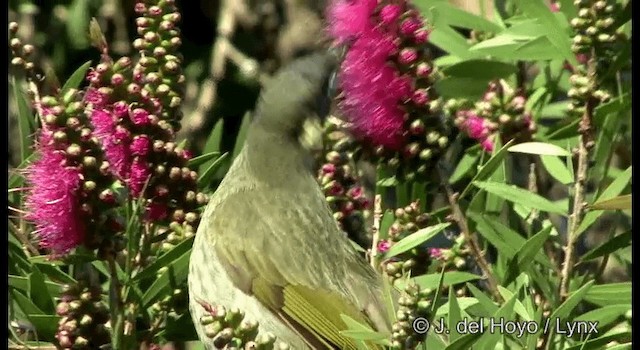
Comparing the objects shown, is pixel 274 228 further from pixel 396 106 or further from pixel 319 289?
pixel 396 106

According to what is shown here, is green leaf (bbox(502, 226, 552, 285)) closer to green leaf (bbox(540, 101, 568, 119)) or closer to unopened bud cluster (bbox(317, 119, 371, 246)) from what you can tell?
unopened bud cluster (bbox(317, 119, 371, 246))

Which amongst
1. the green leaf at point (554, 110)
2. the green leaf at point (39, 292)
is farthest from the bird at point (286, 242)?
the green leaf at point (554, 110)

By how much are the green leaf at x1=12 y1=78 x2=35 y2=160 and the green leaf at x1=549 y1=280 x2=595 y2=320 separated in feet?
2.70

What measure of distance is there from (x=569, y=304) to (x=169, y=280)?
57cm

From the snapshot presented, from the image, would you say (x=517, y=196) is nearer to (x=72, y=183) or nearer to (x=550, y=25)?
(x=550, y=25)

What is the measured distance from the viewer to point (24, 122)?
1.73 metres

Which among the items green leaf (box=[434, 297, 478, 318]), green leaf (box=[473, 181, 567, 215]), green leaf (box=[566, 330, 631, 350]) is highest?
green leaf (box=[473, 181, 567, 215])

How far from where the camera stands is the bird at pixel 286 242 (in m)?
1.72

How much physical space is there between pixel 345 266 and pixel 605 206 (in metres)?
0.45

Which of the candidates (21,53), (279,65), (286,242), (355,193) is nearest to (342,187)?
(355,193)

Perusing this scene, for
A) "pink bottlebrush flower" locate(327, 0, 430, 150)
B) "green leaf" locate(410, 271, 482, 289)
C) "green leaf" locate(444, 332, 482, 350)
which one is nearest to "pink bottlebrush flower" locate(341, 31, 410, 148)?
"pink bottlebrush flower" locate(327, 0, 430, 150)

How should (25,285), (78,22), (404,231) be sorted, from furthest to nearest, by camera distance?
(78,22) → (404,231) → (25,285)

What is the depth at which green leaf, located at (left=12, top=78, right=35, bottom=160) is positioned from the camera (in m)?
1.71

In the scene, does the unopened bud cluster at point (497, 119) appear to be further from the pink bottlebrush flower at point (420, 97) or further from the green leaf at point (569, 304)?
the green leaf at point (569, 304)
